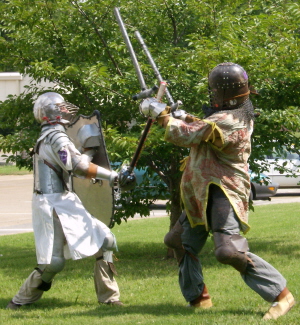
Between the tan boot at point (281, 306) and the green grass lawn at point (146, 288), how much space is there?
0.06 metres

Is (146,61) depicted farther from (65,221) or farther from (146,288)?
(65,221)

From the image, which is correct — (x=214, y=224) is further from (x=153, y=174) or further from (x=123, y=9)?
(x=123, y=9)

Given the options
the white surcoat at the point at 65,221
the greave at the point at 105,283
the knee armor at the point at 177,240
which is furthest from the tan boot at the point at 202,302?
the white surcoat at the point at 65,221

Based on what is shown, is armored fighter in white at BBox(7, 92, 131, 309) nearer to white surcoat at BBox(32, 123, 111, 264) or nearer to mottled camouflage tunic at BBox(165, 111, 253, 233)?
white surcoat at BBox(32, 123, 111, 264)

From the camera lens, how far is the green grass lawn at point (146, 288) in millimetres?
4879

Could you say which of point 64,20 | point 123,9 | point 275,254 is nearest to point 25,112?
point 64,20

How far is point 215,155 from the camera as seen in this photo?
4.83 metres

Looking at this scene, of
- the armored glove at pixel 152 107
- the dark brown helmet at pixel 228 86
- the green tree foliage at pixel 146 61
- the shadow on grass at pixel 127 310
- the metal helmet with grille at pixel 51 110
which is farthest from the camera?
the green tree foliage at pixel 146 61

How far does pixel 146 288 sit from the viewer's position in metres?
6.21

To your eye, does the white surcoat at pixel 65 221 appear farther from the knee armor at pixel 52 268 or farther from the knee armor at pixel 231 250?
the knee armor at pixel 231 250

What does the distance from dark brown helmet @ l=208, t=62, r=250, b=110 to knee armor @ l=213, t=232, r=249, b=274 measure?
99cm

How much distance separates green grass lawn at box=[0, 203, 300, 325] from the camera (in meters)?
4.88

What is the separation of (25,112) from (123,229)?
4808mm

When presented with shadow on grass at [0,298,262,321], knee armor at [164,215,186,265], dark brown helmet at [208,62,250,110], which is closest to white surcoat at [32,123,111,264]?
shadow on grass at [0,298,262,321]
